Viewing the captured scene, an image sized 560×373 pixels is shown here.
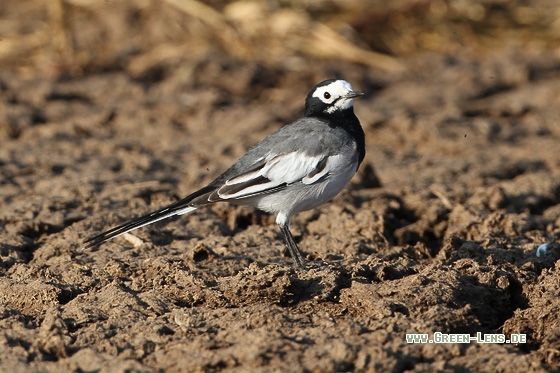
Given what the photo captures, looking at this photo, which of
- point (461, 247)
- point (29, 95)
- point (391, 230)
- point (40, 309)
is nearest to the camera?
point (40, 309)

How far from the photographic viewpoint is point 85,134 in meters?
9.20

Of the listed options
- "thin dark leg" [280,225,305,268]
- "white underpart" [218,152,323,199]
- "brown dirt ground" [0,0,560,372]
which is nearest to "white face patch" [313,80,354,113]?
"white underpart" [218,152,323,199]

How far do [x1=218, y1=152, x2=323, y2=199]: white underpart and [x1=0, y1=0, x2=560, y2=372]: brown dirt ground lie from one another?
47 cm

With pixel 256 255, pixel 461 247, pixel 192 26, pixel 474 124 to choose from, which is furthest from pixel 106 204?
pixel 192 26

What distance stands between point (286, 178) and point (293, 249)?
52cm

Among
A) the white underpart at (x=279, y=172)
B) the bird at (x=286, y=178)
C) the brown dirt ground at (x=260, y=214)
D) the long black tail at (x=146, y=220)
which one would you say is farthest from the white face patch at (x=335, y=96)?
the long black tail at (x=146, y=220)

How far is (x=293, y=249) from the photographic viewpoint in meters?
5.83

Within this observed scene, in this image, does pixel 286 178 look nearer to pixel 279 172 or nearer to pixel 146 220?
pixel 279 172

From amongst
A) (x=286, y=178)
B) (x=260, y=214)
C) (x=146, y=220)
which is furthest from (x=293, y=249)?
(x=260, y=214)

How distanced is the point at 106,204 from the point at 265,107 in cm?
352

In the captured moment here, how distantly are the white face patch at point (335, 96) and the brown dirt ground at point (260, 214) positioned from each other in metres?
0.90

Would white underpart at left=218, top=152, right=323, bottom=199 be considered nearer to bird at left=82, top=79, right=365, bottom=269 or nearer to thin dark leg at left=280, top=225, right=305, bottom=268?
bird at left=82, top=79, right=365, bottom=269

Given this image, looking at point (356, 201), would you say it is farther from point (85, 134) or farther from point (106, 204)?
point (85, 134)

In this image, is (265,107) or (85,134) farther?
(265,107)
